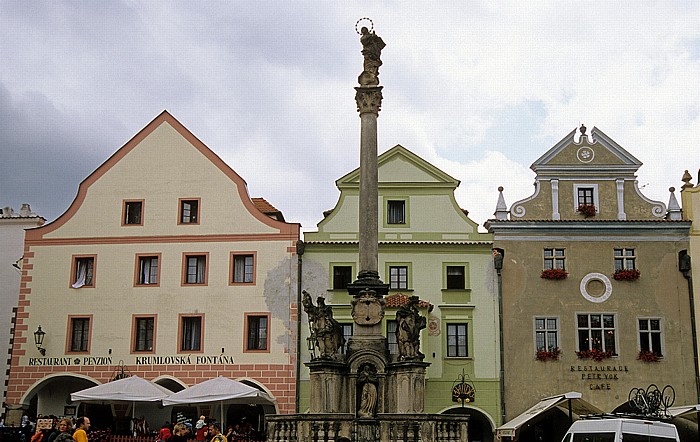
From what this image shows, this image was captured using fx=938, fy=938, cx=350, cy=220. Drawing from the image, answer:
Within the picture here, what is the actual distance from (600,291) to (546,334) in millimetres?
2532

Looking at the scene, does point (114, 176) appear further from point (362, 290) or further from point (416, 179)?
point (362, 290)

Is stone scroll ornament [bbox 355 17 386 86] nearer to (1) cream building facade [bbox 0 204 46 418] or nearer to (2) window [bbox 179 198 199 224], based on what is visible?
(2) window [bbox 179 198 199 224]

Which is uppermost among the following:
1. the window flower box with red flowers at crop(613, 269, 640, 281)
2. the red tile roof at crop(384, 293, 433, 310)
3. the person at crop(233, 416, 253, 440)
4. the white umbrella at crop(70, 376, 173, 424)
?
the window flower box with red flowers at crop(613, 269, 640, 281)

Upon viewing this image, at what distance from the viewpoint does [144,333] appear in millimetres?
34219

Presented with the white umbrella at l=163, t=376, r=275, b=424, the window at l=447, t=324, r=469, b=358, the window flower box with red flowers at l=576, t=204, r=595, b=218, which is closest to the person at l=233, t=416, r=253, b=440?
the white umbrella at l=163, t=376, r=275, b=424

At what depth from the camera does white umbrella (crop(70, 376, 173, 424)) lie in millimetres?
29266

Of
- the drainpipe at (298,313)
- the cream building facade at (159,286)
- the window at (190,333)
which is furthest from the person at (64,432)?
the window at (190,333)

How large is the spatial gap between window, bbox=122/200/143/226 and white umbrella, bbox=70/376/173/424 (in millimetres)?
7263

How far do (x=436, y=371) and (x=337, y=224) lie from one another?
6.48 m

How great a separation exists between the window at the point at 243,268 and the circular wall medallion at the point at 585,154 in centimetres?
A: 1264

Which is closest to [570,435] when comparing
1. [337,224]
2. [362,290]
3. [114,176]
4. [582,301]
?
[362,290]

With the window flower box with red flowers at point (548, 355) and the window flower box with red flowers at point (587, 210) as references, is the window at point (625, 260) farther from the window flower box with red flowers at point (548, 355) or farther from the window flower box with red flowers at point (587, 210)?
the window flower box with red flowers at point (548, 355)

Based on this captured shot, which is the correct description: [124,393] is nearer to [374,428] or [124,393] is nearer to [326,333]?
[326,333]

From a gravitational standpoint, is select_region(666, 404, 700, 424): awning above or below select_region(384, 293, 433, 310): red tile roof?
below
